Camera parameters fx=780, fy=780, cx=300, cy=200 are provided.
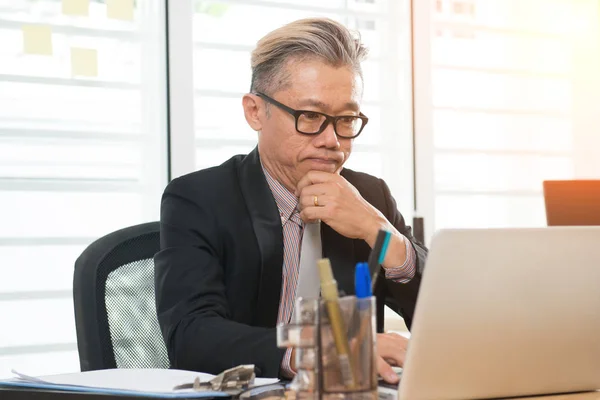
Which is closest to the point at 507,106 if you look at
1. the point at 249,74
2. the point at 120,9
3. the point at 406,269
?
the point at 249,74

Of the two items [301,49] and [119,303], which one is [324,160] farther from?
[119,303]

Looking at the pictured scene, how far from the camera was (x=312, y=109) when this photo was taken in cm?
165

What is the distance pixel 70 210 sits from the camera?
2865 mm

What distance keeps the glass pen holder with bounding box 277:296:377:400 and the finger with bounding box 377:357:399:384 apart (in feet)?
0.85

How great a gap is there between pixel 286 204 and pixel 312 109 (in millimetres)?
224

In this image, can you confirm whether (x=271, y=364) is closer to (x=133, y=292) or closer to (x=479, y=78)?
(x=133, y=292)

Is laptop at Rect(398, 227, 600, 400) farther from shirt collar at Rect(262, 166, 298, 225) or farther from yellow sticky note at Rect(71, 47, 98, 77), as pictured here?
yellow sticky note at Rect(71, 47, 98, 77)

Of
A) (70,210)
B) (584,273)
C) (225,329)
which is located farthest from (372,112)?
(584,273)

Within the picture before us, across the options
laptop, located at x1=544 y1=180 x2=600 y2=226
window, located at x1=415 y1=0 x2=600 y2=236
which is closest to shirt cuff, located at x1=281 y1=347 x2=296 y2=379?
laptop, located at x1=544 y1=180 x2=600 y2=226

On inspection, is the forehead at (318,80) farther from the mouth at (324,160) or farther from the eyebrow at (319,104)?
the mouth at (324,160)

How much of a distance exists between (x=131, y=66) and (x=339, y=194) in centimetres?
159

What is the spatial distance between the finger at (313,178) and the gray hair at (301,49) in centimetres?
20

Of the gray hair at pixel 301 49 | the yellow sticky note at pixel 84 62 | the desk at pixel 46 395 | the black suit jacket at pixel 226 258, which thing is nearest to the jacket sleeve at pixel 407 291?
the black suit jacket at pixel 226 258

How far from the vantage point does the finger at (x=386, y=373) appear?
1.04 meters
